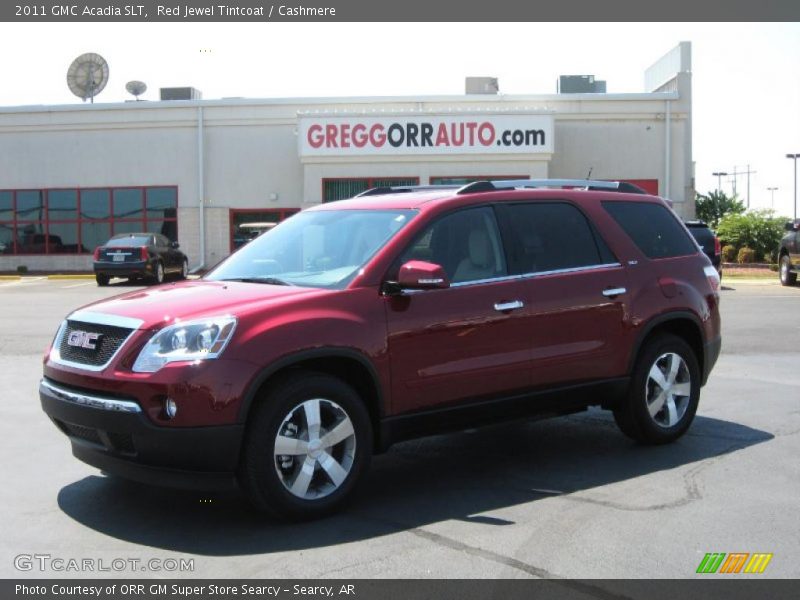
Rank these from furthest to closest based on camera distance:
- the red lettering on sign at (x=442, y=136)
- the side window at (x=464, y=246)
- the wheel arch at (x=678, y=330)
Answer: the red lettering on sign at (x=442, y=136) → the wheel arch at (x=678, y=330) → the side window at (x=464, y=246)

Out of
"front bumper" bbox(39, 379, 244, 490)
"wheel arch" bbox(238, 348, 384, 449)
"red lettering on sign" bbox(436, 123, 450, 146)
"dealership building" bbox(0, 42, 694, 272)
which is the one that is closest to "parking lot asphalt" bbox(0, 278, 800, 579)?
"front bumper" bbox(39, 379, 244, 490)

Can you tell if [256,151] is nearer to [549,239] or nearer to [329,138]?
[329,138]

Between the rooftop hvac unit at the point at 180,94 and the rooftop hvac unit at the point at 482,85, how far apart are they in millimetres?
10119

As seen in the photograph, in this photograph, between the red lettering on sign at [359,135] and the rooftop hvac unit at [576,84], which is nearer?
the red lettering on sign at [359,135]

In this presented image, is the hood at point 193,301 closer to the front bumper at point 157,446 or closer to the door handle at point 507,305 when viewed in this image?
the front bumper at point 157,446

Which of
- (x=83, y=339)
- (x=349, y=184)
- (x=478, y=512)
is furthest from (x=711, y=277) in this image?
(x=349, y=184)

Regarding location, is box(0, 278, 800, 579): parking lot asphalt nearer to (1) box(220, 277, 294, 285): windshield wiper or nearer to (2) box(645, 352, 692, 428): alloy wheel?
(2) box(645, 352, 692, 428): alloy wheel

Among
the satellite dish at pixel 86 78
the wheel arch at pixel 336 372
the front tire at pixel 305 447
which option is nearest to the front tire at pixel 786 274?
the wheel arch at pixel 336 372

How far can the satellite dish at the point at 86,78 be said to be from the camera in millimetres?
37000

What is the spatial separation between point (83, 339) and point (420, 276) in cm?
197

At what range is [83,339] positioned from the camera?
541 cm

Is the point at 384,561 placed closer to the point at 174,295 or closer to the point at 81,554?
the point at 81,554

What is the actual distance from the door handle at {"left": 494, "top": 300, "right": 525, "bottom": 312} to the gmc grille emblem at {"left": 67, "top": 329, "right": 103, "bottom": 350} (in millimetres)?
2426

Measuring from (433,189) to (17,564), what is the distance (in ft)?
12.4
